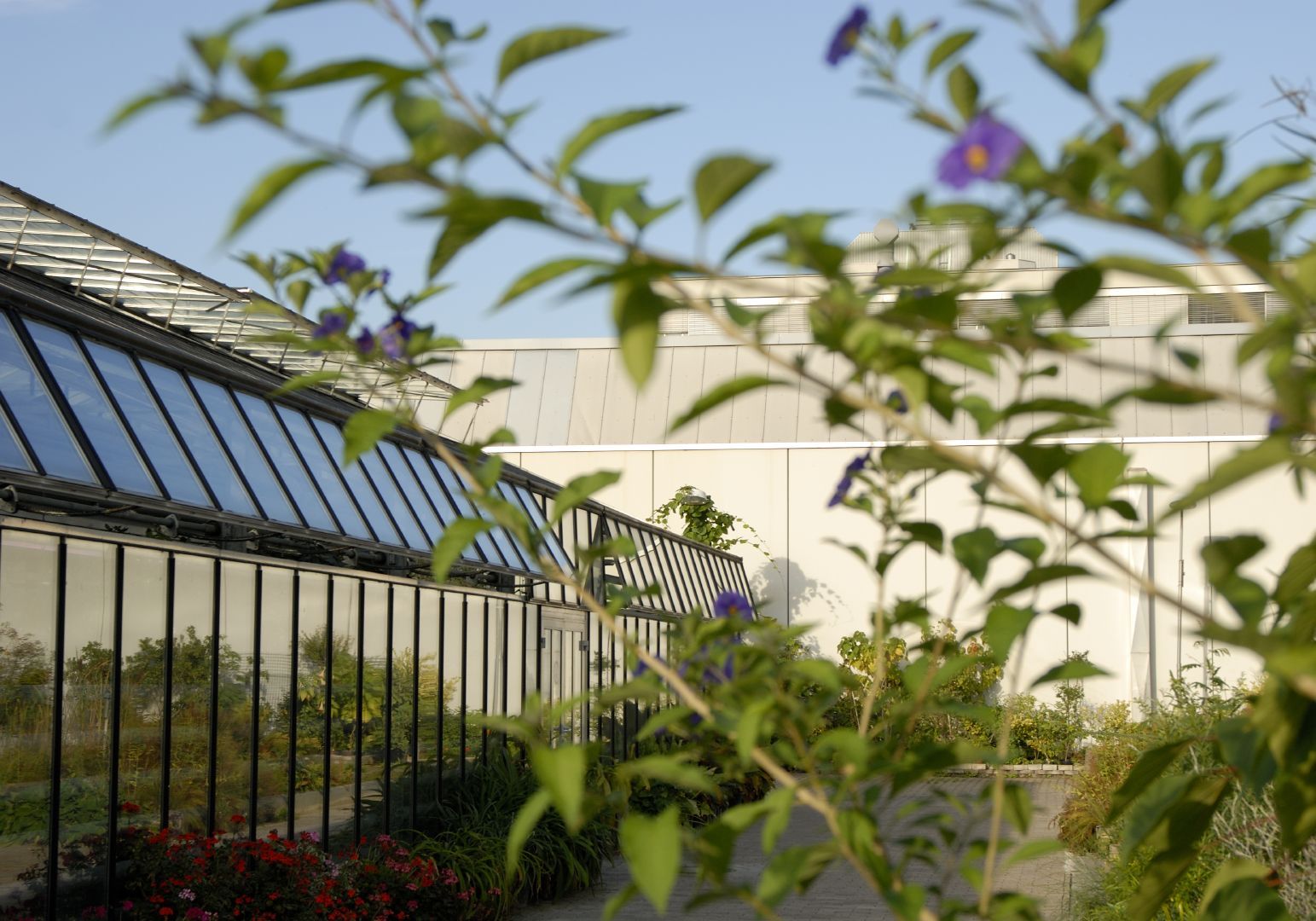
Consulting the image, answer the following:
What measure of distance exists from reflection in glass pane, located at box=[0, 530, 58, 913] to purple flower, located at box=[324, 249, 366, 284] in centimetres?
606

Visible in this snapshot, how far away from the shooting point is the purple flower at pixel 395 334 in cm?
214

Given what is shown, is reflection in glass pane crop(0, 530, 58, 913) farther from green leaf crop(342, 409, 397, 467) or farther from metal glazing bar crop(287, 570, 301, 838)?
green leaf crop(342, 409, 397, 467)

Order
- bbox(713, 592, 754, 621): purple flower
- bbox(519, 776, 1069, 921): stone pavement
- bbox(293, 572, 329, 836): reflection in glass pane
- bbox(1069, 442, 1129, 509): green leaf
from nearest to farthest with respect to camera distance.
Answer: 1. bbox(1069, 442, 1129, 509): green leaf
2. bbox(713, 592, 754, 621): purple flower
3. bbox(293, 572, 329, 836): reflection in glass pane
4. bbox(519, 776, 1069, 921): stone pavement

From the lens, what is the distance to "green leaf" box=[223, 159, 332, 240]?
1217 millimetres

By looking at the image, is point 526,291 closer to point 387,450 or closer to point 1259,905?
point 1259,905

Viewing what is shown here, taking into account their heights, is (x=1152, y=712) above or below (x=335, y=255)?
below

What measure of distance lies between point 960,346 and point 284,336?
1081 mm

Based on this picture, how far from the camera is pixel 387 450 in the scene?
510 inches

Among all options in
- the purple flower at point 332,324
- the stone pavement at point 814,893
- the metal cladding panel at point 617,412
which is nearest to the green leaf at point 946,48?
the purple flower at point 332,324

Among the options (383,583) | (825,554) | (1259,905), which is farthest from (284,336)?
(825,554)

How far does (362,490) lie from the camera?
11.7 meters

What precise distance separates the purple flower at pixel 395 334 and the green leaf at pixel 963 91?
1.04 meters

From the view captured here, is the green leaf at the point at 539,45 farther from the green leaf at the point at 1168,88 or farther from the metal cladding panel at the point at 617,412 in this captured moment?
the metal cladding panel at the point at 617,412

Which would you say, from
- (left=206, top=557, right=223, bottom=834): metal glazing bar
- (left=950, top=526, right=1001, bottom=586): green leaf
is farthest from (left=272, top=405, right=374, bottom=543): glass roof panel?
(left=950, top=526, right=1001, bottom=586): green leaf
